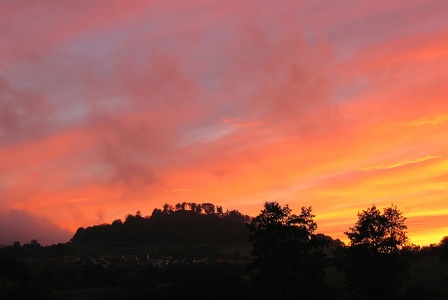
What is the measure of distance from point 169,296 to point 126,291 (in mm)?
9857

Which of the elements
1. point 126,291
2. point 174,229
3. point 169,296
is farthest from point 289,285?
point 174,229

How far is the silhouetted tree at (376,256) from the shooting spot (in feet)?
204

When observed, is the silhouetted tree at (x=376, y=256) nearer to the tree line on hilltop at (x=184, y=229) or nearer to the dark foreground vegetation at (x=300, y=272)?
the dark foreground vegetation at (x=300, y=272)

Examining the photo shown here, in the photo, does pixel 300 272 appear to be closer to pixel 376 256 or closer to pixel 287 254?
pixel 287 254

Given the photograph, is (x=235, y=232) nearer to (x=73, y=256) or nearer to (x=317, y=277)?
(x=73, y=256)

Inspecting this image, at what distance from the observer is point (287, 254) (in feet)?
186

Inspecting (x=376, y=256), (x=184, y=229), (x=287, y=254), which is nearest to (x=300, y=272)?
(x=287, y=254)

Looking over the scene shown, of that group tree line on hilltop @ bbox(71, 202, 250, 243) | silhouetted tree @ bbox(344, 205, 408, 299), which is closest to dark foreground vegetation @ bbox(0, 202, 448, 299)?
silhouetted tree @ bbox(344, 205, 408, 299)

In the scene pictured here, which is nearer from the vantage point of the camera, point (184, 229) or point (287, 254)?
point (287, 254)

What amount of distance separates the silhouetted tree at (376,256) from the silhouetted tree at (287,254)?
27.9 feet

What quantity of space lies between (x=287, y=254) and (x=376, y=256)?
13.4 meters

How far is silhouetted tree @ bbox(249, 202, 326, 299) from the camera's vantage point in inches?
2197

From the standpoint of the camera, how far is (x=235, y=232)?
17900 cm

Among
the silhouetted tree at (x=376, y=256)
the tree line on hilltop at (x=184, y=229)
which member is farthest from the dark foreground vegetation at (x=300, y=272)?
the tree line on hilltop at (x=184, y=229)
